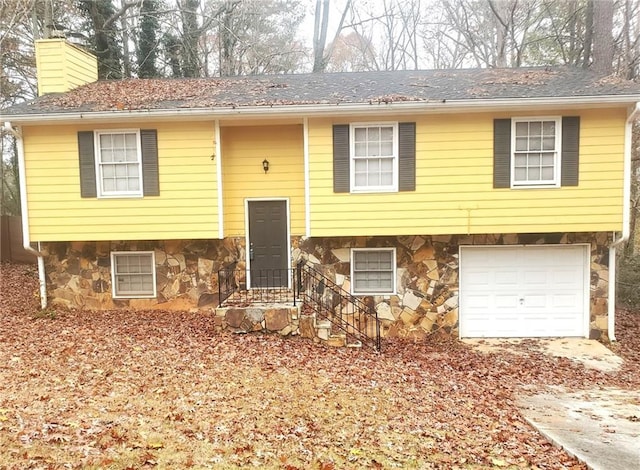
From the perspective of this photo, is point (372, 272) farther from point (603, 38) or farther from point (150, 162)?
point (603, 38)

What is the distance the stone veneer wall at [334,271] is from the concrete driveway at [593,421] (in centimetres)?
277

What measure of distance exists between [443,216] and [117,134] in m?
7.39

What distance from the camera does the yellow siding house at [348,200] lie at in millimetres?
9047

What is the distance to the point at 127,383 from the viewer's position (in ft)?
19.1

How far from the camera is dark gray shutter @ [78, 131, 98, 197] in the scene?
9.46 metres

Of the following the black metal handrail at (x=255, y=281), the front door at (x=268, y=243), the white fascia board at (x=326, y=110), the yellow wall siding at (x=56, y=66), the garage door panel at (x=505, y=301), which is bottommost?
the garage door panel at (x=505, y=301)

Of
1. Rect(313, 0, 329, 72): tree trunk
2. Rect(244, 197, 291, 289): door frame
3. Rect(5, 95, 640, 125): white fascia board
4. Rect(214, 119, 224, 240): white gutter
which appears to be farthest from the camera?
Rect(313, 0, 329, 72): tree trunk

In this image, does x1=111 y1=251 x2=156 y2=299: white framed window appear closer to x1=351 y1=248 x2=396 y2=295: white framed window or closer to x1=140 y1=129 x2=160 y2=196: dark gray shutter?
x1=140 y1=129 x2=160 y2=196: dark gray shutter

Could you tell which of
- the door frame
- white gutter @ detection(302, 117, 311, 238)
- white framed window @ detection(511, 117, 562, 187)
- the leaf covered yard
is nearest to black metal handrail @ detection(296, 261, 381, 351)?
the door frame

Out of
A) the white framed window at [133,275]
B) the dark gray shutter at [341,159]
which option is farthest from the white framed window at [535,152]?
the white framed window at [133,275]

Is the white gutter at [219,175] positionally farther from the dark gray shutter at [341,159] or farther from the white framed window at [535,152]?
the white framed window at [535,152]

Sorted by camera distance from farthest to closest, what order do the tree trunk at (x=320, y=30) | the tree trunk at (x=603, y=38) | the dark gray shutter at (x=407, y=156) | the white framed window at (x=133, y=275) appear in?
the tree trunk at (x=320, y=30) < the tree trunk at (x=603, y=38) < the white framed window at (x=133, y=275) < the dark gray shutter at (x=407, y=156)

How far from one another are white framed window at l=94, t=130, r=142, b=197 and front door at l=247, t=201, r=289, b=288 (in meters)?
2.61

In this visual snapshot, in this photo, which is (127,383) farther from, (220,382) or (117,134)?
(117,134)
